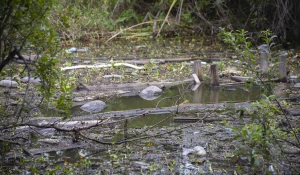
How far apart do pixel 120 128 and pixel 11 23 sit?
8.69ft

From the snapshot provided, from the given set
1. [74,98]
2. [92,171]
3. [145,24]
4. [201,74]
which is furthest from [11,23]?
[145,24]

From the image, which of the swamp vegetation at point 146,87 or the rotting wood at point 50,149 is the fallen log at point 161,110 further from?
the rotting wood at point 50,149

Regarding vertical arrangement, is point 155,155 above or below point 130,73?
below

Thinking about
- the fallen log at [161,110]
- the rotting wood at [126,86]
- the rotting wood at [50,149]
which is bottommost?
the rotting wood at [50,149]

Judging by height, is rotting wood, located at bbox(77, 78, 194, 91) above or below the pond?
above

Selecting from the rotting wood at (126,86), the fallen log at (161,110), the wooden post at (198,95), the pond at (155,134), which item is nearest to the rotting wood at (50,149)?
the pond at (155,134)

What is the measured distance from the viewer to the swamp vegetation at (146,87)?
145 inches

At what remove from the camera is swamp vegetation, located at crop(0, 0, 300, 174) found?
3.69 meters

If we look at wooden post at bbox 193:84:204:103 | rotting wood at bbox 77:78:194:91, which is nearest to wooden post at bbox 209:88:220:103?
wooden post at bbox 193:84:204:103

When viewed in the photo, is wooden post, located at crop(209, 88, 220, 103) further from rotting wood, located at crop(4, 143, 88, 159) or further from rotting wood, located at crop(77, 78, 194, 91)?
rotting wood, located at crop(4, 143, 88, 159)

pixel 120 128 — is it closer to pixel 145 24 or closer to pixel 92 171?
pixel 92 171

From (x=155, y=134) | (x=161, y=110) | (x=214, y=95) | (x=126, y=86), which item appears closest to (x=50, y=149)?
(x=155, y=134)

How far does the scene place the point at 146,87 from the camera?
25.5 ft

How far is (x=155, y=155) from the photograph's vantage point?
469cm
